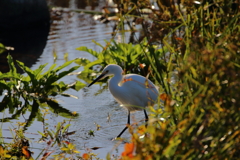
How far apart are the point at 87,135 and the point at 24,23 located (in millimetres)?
5929

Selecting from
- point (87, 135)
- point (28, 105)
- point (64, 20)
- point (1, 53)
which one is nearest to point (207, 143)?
point (87, 135)

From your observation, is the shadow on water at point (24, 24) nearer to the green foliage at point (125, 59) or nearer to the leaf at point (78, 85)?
the green foliage at point (125, 59)

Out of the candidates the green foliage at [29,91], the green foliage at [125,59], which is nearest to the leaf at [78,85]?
the green foliage at [29,91]

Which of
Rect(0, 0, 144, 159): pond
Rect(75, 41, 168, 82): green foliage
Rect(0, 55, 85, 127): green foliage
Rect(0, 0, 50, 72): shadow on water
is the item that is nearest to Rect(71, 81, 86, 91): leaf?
Rect(0, 0, 144, 159): pond

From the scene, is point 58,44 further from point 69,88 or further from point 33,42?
point 69,88

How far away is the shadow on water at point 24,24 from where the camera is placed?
27.7 ft

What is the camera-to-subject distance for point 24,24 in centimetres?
961

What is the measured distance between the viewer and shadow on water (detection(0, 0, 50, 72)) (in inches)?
333

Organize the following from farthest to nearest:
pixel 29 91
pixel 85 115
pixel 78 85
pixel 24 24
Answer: pixel 24 24, pixel 78 85, pixel 29 91, pixel 85 115

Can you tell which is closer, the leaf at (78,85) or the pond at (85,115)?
the pond at (85,115)

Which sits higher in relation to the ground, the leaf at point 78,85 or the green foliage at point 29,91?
the green foliage at point 29,91

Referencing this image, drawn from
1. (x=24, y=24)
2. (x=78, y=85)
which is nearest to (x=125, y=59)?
(x=78, y=85)

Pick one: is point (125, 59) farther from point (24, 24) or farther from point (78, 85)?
point (24, 24)

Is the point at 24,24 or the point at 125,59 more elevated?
the point at 125,59
